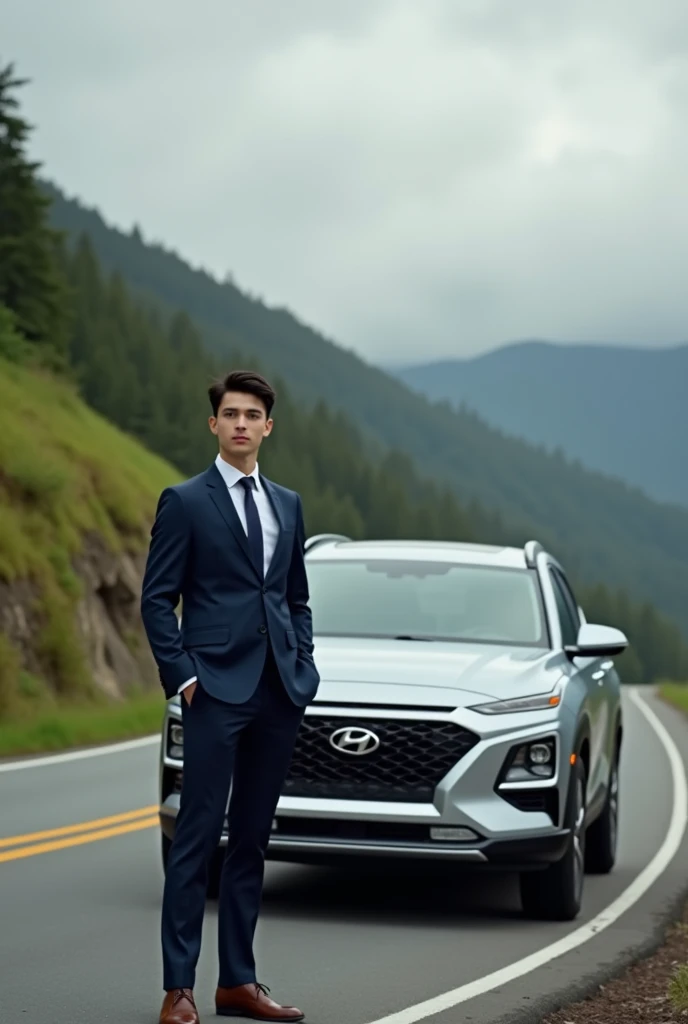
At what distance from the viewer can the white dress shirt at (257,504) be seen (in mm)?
6438

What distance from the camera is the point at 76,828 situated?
1268 cm

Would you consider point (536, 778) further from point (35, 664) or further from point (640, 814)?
point (35, 664)

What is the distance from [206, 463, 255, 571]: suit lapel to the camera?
6355 millimetres

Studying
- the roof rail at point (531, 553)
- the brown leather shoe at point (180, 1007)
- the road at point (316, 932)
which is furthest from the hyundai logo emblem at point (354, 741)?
the brown leather shoe at point (180, 1007)

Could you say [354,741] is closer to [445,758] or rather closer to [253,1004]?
[445,758]

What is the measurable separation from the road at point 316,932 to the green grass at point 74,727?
4959mm

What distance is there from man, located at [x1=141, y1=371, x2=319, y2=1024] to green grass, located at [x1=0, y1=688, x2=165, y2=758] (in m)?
12.0

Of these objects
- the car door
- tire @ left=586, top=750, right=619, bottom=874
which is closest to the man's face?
the car door

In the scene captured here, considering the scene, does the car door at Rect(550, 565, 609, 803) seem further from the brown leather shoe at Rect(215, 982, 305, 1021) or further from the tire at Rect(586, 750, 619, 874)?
the brown leather shoe at Rect(215, 982, 305, 1021)

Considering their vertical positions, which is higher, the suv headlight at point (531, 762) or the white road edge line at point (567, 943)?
the suv headlight at point (531, 762)

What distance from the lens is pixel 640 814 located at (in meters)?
15.7

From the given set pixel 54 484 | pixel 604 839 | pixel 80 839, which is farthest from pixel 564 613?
pixel 54 484

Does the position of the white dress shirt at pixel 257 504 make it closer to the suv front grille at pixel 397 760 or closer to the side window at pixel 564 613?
the suv front grille at pixel 397 760

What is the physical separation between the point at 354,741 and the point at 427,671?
1.97 ft
